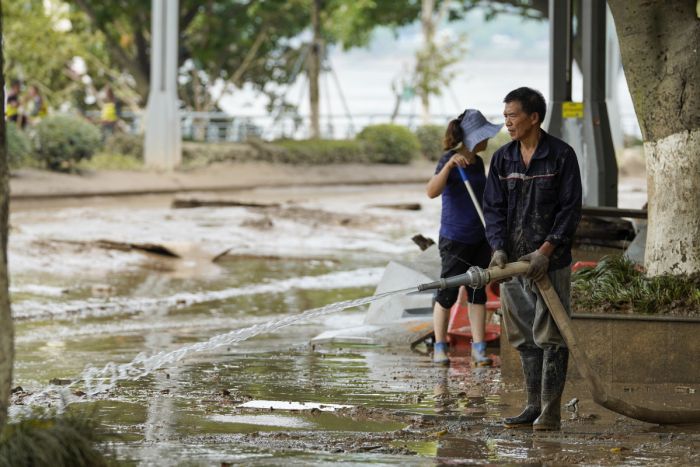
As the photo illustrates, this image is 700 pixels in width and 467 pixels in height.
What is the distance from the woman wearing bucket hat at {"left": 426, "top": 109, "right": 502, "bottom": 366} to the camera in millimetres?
9664

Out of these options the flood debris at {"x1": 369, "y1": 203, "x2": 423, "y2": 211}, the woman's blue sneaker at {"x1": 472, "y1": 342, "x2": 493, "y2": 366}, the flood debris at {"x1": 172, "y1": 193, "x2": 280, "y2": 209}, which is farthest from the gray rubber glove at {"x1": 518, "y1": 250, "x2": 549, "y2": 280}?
the flood debris at {"x1": 369, "y1": 203, "x2": 423, "y2": 211}

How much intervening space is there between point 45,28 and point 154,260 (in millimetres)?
23624

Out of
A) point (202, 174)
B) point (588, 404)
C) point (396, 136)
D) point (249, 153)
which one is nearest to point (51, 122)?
point (202, 174)

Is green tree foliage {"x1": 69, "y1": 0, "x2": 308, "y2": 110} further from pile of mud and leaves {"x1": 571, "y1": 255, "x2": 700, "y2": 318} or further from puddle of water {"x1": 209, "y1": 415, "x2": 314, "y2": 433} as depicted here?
puddle of water {"x1": 209, "y1": 415, "x2": 314, "y2": 433}

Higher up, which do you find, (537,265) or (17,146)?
(17,146)

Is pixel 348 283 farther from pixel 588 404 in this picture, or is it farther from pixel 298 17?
pixel 298 17

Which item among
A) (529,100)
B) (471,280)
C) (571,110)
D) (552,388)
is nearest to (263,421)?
(471,280)

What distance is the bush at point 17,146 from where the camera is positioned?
29609 mm

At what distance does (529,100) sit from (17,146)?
24.0 m

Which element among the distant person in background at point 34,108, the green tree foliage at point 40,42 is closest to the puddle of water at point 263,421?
the distant person in background at point 34,108

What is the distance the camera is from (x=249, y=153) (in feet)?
125

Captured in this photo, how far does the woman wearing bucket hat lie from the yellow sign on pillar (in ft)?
21.4

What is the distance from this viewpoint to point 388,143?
42156mm

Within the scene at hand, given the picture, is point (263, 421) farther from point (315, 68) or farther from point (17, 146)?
point (315, 68)
